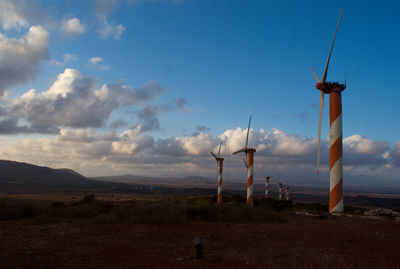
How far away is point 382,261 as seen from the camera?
7570mm

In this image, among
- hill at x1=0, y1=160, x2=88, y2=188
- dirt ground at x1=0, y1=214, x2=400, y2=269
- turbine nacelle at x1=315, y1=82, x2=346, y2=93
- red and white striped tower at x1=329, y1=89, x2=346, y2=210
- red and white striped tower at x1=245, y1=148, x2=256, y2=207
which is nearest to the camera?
dirt ground at x1=0, y1=214, x2=400, y2=269

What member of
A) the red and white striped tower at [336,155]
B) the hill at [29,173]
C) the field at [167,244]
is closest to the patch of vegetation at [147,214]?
the field at [167,244]

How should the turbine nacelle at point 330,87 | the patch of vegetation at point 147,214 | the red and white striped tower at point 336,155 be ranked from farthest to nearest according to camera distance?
the turbine nacelle at point 330,87 < the red and white striped tower at point 336,155 < the patch of vegetation at point 147,214

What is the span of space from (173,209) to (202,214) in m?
1.71

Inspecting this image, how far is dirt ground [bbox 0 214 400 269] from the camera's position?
7.21m

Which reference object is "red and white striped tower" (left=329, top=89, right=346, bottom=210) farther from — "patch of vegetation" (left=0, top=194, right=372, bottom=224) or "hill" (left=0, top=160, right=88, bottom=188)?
"hill" (left=0, top=160, right=88, bottom=188)

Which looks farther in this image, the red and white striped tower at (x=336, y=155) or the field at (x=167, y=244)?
the red and white striped tower at (x=336, y=155)

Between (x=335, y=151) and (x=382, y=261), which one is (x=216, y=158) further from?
(x=382, y=261)

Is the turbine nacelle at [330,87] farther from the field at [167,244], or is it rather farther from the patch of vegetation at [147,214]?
the field at [167,244]

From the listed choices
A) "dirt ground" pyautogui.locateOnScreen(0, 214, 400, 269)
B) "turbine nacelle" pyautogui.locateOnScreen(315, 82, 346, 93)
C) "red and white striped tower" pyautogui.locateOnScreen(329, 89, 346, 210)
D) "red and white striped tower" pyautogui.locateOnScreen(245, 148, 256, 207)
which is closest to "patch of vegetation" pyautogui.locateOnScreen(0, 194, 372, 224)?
"dirt ground" pyautogui.locateOnScreen(0, 214, 400, 269)

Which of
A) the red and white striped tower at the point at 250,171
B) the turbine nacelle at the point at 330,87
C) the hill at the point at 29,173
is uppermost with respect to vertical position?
the turbine nacelle at the point at 330,87

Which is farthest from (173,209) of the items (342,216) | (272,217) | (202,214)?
(342,216)

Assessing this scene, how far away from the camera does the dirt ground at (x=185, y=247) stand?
7.21 m

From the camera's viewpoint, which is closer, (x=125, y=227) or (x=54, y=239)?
(x=54, y=239)
